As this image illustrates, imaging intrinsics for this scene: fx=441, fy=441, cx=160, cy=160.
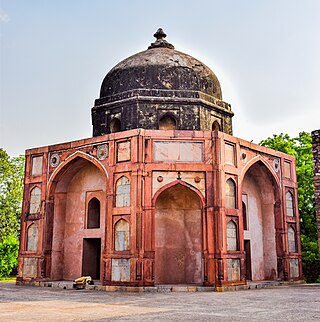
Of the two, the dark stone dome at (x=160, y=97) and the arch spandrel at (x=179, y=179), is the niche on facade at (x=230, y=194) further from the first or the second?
the dark stone dome at (x=160, y=97)

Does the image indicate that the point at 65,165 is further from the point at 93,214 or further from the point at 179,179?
the point at 179,179

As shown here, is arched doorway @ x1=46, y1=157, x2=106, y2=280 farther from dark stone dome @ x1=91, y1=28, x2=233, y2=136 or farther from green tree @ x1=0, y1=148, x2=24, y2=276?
green tree @ x1=0, y1=148, x2=24, y2=276

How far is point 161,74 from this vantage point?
16.3 m

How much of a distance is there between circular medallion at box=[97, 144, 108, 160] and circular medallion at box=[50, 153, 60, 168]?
6.48 ft

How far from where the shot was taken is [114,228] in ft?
43.9

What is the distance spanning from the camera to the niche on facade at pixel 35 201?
1575 centimetres

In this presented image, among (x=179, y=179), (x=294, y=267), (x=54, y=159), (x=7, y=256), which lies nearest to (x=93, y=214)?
(x=54, y=159)

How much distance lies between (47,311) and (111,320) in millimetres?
1813

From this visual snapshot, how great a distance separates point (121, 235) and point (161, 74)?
6356 millimetres

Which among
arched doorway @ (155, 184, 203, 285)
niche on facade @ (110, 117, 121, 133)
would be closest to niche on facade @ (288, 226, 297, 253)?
arched doorway @ (155, 184, 203, 285)

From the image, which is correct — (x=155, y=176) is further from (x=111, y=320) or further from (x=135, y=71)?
(x=111, y=320)

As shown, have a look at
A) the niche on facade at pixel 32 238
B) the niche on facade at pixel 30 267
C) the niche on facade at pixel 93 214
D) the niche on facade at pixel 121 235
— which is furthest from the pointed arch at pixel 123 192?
the niche on facade at pixel 30 267

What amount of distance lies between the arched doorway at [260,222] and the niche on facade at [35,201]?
738cm

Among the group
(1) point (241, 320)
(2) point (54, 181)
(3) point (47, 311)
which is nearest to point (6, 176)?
(2) point (54, 181)
